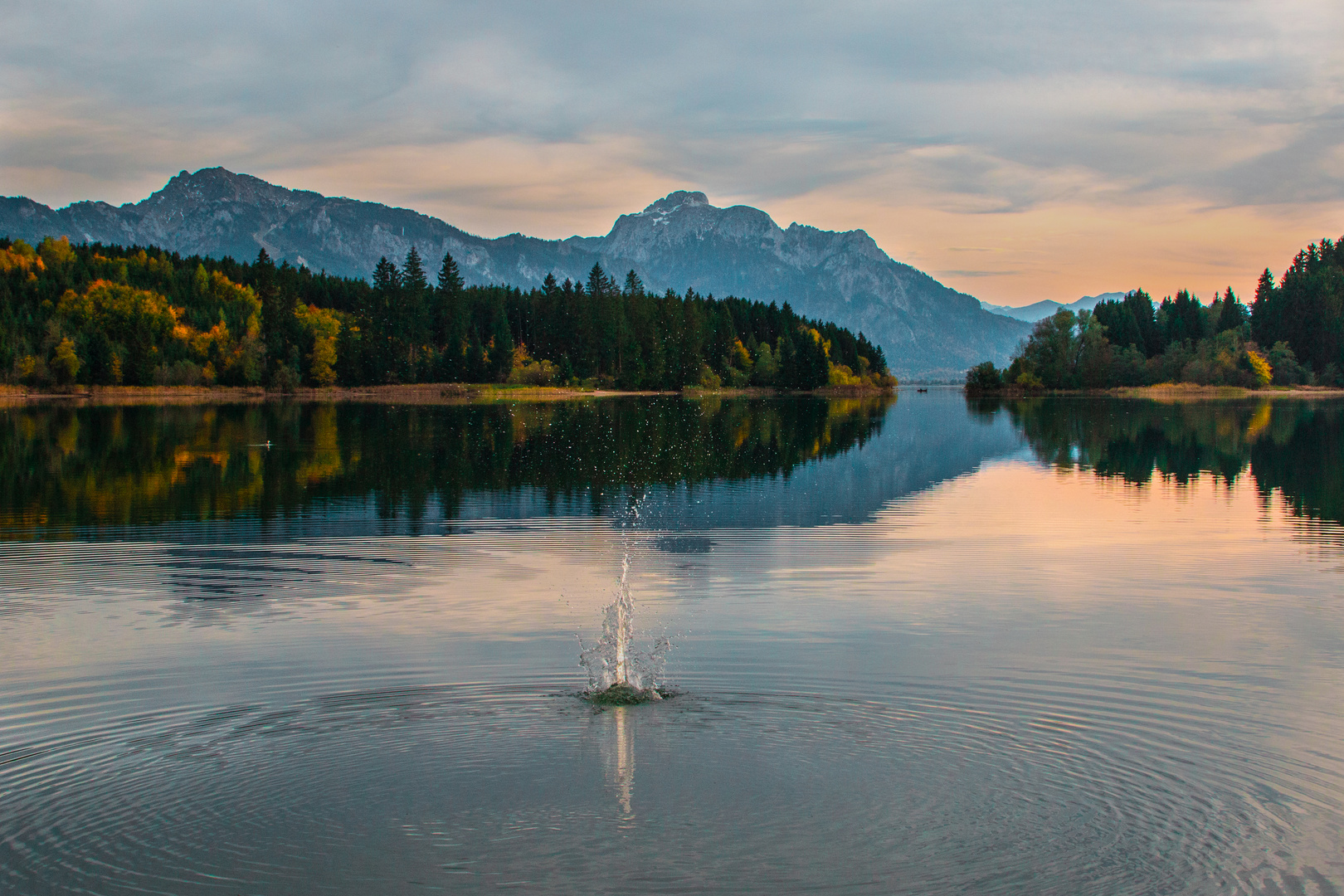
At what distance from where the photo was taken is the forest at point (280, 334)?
155875 millimetres

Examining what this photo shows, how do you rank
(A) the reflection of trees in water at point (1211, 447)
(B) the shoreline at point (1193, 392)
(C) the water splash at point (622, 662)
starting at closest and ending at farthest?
1. (C) the water splash at point (622, 662)
2. (A) the reflection of trees in water at point (1211, 447)
3. (B) the shoreline at point (1193, 392)

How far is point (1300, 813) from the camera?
31.6ft

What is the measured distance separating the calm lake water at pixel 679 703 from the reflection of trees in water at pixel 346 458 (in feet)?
6.06

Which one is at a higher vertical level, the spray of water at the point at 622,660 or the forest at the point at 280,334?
the forest at the point at 280,334

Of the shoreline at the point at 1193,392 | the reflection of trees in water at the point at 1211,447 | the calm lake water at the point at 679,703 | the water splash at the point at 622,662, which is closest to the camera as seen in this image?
the calm lake water at the point at 679,703

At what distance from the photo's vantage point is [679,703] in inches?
500

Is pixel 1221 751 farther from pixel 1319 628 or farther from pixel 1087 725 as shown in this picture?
pixel 1319 628

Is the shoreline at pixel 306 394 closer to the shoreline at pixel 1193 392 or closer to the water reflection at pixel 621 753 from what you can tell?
the shoreline at pixel 1193 392

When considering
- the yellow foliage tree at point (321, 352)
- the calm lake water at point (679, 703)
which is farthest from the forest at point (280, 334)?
the calm lake water at point (679, 703)

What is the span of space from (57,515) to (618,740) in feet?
80.7

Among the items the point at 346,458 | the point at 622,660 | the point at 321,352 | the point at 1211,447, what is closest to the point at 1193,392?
the point at 1211,447

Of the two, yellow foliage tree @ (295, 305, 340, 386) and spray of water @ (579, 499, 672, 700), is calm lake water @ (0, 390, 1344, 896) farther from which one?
yellow foliage tree @ (295, 305, 340, 386)

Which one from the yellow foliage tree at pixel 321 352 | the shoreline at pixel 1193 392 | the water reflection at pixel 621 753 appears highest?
the yellow foliage tree at pixel 321 352

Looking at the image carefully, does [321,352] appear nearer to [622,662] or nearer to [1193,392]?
[1193,392]
